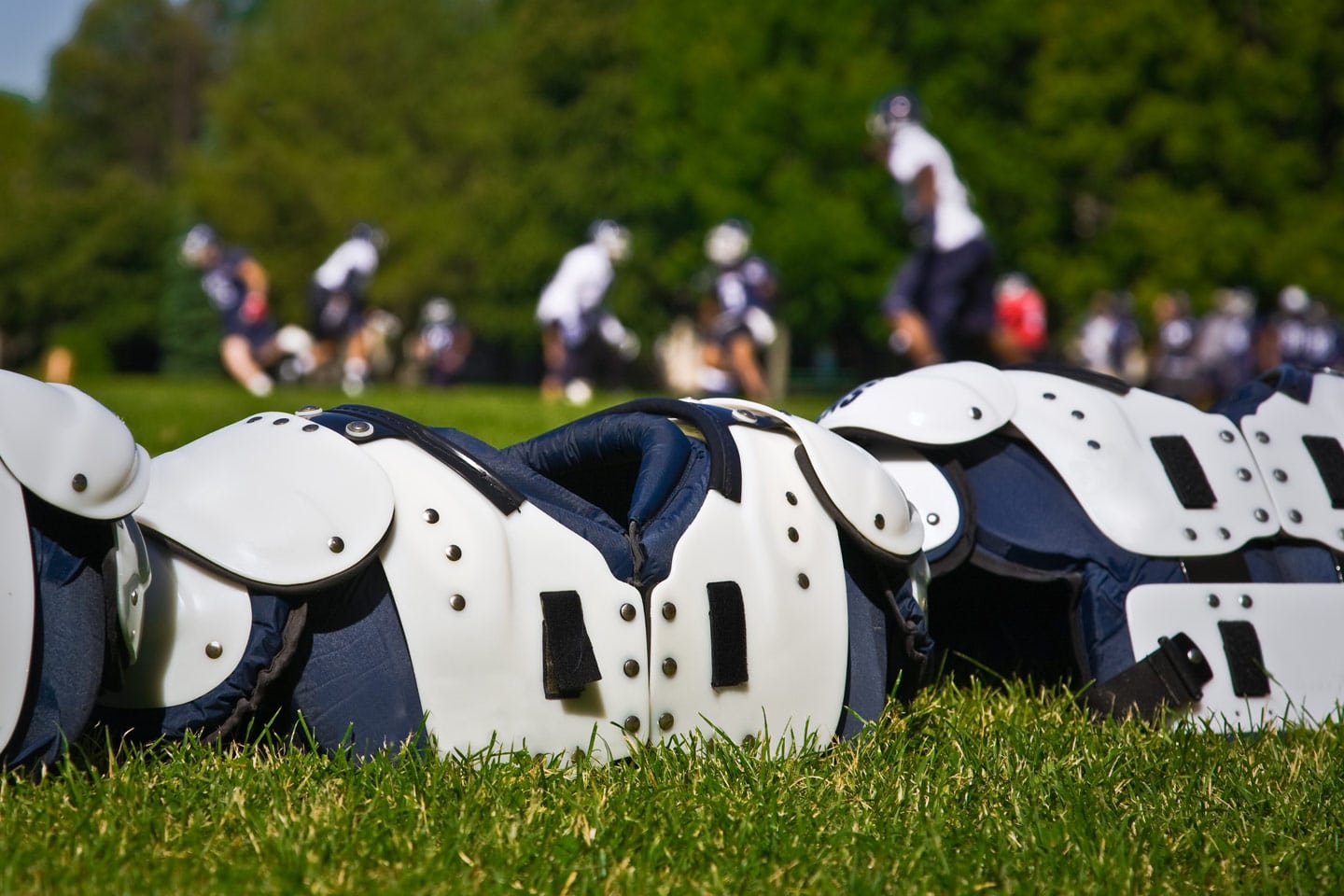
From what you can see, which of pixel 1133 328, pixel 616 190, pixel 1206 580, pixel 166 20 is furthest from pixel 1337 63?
pixel 166 20

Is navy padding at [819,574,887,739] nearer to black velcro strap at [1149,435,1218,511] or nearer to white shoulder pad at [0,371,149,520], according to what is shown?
black velcro strap at [1149,435,1218,511]

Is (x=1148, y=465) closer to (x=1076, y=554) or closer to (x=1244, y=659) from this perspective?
(x=1076, y=554)

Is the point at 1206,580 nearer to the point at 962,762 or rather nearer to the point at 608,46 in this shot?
the point at 962,762

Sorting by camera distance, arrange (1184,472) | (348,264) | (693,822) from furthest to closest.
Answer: (348,264) < (1184,472) < (693,822)

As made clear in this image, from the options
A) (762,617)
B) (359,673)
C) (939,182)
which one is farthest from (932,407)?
(939,182)

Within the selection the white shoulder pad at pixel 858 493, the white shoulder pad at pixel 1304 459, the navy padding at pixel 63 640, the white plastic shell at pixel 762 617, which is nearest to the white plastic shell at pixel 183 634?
the navy padding at pixel 63 640

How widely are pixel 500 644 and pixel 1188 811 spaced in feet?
3.32

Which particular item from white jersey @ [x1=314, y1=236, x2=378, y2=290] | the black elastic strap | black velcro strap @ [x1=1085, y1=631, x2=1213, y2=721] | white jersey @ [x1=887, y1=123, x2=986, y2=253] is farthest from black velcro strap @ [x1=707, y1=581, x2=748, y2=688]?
white jersey @ [x1=314, y1=236, x2=378, y2=290]

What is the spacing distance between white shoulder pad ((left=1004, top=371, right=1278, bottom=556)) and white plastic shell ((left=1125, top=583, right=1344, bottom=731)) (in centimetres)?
9

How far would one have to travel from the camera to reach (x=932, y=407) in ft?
8.97

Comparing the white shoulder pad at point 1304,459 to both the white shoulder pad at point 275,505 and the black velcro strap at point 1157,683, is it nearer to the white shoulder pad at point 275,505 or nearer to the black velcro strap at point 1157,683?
the black velcro strap at point 1157,683

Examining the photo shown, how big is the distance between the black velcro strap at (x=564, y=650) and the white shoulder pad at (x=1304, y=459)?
1.53 m

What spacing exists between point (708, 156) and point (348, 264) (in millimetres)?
10409

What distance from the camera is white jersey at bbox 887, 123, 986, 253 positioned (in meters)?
9.36
